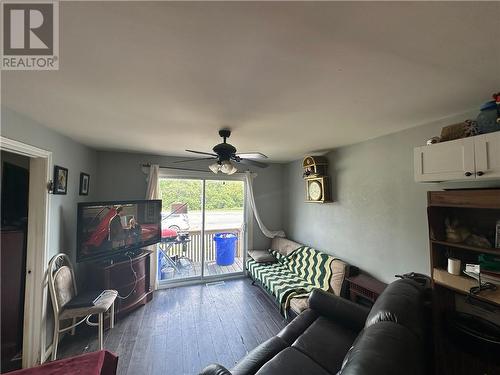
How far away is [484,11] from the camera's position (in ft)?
2.54

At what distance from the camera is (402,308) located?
132 cm

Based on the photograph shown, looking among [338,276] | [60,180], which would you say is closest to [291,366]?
[338,276]

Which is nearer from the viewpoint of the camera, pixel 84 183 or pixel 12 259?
pixel 12 259

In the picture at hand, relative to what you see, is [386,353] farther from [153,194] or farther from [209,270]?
[209,270]

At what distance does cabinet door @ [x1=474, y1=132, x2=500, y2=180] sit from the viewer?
50.3 inches

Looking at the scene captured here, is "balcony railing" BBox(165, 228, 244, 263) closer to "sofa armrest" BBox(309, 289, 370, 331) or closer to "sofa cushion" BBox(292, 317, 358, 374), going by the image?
"sofa armrest" BBox(309, 289, 370, 331)

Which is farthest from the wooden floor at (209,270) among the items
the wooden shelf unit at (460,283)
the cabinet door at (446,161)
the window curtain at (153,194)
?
the cabinet door at (446,161)

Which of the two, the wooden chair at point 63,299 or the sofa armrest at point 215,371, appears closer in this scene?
the sofa armrest at point 215,371

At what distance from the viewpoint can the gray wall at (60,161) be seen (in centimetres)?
170

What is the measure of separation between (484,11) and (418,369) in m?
1.62

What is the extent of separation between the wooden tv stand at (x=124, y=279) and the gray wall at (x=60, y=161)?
41 centimetres

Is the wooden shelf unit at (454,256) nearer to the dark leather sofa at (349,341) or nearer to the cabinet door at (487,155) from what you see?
the cabinet door at (487,155)

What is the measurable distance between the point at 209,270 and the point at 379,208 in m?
3.41

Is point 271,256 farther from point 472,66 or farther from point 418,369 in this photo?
point 472,66
